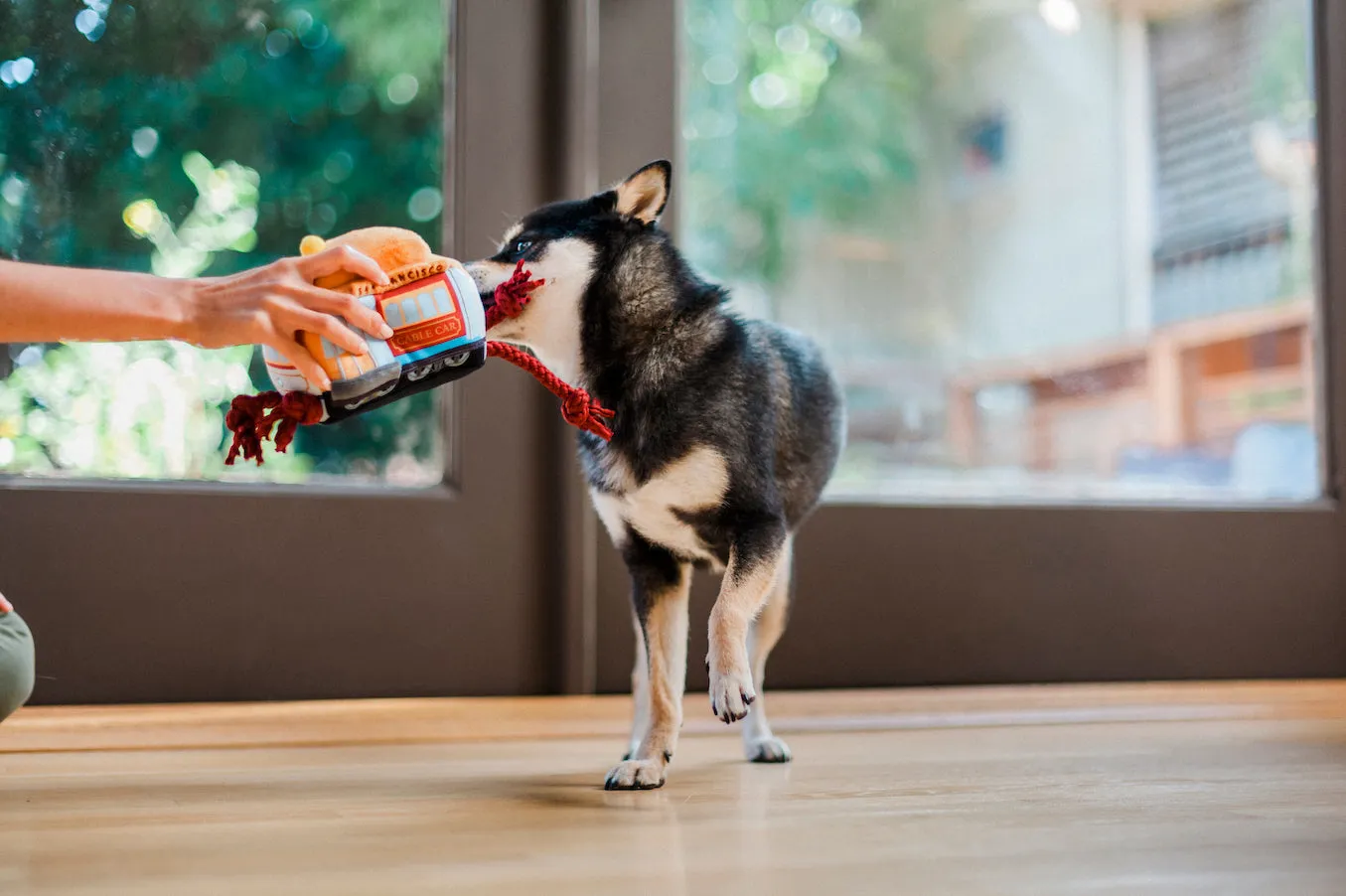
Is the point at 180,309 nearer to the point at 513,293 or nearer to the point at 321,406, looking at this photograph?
the point at 321,406

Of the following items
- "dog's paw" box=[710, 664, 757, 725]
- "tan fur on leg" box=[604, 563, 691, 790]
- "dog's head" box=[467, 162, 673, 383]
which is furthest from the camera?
"dog's head" box=[467, 162, 673, 383]

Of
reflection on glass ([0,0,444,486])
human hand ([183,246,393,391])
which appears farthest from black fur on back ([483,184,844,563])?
reflection on glass ([0,0,444,486])

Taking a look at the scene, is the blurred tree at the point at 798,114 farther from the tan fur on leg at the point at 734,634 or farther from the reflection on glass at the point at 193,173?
the tan fur on leg at the point at 734,634

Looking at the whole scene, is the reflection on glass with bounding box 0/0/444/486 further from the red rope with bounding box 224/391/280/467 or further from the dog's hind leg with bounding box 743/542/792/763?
the red rope with bounding box 224/391/280/467

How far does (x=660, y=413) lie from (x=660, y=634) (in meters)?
0.30

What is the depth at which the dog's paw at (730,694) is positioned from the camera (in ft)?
4.43

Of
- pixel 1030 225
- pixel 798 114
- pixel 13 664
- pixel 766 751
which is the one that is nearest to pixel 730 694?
pixel 766 751

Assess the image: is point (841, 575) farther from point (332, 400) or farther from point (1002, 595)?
point (332, 400)

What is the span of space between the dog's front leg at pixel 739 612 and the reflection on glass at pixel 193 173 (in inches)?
45.0

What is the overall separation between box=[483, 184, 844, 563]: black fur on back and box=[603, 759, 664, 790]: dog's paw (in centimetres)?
29

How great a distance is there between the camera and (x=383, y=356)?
112cm

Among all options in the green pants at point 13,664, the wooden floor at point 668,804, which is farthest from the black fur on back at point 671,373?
the green pants at point 13,664

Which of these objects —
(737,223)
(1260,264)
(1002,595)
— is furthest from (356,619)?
(1260,264)

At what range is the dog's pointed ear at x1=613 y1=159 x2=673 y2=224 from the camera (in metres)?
1.60
